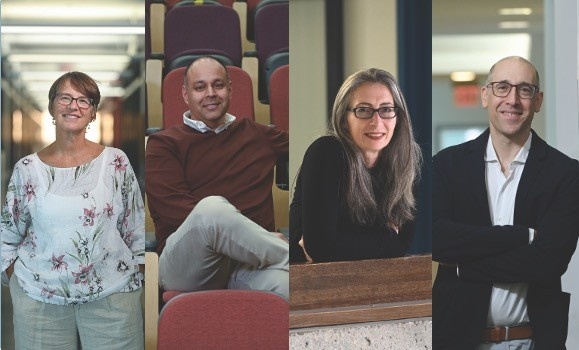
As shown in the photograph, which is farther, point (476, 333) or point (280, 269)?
point (476, 333)

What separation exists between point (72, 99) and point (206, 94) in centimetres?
39

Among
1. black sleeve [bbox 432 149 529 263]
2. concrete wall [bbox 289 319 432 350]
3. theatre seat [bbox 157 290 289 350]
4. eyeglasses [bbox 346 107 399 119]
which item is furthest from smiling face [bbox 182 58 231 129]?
black sleeve [bbox 432 149 529 263]

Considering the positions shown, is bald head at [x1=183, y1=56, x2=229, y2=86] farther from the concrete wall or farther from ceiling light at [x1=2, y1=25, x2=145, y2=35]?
the concrete wall

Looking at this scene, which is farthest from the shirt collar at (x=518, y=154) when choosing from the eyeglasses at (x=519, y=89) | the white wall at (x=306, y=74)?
the white wall at (x=306, y=74)

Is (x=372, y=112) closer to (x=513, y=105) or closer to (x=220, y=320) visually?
(x=513, y=105)

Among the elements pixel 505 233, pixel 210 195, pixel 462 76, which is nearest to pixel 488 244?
pixel 505 233

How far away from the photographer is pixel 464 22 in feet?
9.91

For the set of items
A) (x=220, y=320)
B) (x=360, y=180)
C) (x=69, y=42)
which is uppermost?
(x=69, y=42)

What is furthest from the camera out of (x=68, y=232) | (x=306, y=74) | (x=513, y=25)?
(x=513, y=25)

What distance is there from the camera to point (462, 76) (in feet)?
9.95

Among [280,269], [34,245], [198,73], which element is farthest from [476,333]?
[34,245]

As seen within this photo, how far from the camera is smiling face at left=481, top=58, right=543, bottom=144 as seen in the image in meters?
3.01

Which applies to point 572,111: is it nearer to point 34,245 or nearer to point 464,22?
point 464,22

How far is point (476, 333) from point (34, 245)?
1472 mm
